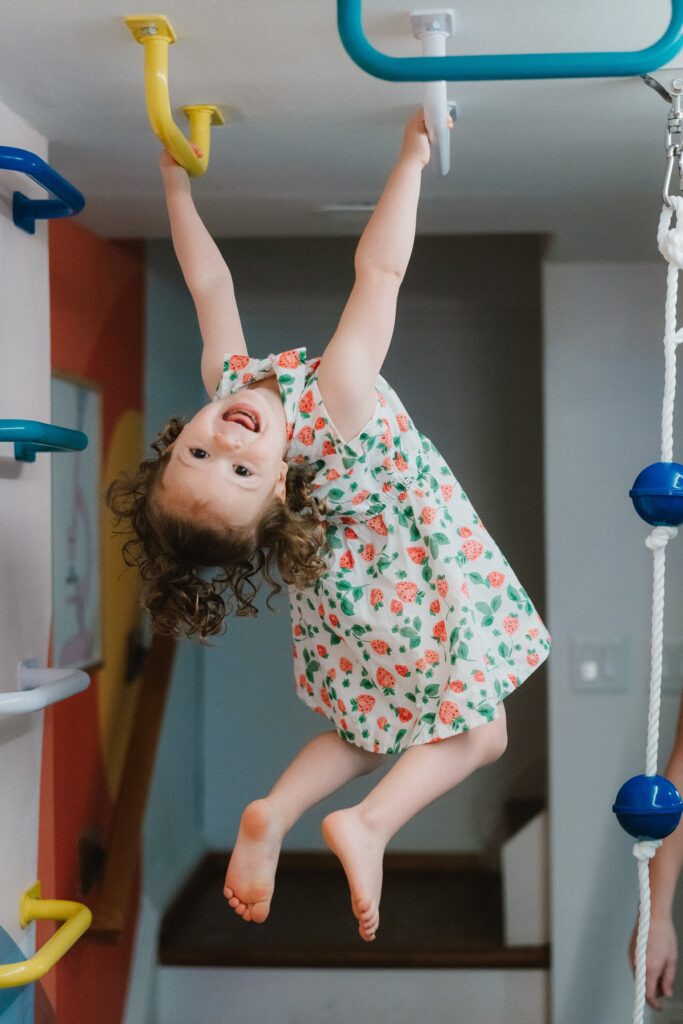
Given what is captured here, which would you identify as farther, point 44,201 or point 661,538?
point 44,201

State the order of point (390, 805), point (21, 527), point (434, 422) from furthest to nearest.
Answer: point (434, 422) < point (21, 527) < point (390, 805)

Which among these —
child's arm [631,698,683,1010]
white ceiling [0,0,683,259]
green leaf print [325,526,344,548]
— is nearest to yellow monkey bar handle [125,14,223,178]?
white ceiling [0,0,683,259]

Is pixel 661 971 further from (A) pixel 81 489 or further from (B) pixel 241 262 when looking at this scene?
(B) pixel 241 262

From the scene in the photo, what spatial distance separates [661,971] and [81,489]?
1.37 metres

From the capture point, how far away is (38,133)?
1.38 meters

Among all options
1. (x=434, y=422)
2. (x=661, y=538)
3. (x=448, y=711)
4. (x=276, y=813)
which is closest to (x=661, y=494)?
(x=661, y=538)

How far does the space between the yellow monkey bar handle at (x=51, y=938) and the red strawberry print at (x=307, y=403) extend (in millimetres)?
710

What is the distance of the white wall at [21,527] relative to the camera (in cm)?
133

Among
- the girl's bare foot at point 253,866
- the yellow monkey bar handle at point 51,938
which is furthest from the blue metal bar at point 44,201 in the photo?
the yellow monkey bar handle at point 51,938

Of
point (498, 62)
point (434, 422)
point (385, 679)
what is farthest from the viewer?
point (434, 422)

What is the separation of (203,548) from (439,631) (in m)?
0.29

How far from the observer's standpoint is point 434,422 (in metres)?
2.88

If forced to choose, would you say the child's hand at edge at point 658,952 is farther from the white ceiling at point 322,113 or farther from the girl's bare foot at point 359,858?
the white ceiling at point 322,113

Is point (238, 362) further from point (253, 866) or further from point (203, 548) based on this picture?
point (253, 866)
